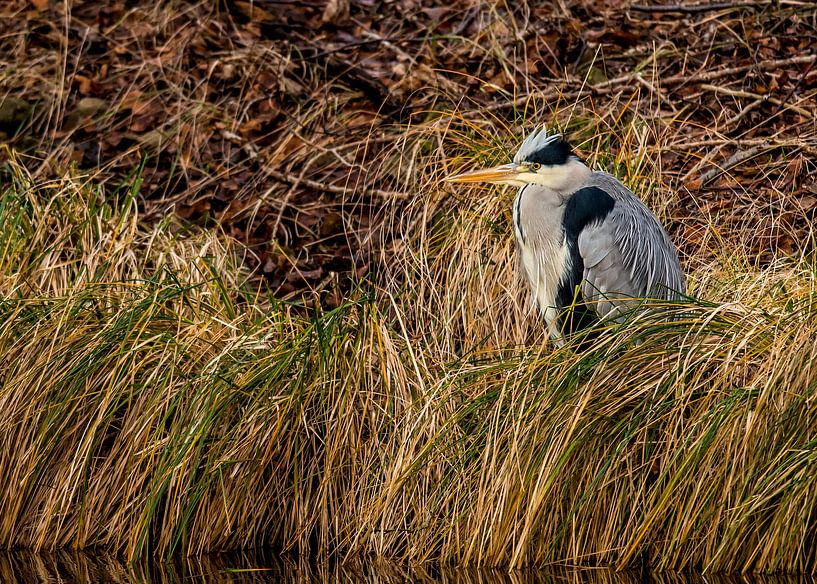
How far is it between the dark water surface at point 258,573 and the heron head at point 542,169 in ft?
4.72

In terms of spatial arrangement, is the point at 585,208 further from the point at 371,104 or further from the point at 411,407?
the point at 371,104

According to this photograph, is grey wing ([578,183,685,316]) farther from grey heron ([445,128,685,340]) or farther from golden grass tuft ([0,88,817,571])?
golden grass tuft ([0,88,817,571])

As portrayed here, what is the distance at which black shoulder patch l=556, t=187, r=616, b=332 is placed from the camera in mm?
4227

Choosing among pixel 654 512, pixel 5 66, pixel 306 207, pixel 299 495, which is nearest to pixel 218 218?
pixel 306 207

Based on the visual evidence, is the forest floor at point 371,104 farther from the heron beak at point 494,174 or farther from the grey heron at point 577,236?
the heron beak at point 494,174

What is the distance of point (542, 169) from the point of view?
4293mm

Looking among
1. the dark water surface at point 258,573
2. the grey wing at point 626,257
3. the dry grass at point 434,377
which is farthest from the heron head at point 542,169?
the dark water surface at point 258,573

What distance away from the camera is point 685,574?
3.46 meters

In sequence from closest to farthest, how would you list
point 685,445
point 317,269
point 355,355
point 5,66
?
point 685,445
point 355,355
point 317,269
point 5,66

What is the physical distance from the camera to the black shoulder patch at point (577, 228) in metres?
4.23

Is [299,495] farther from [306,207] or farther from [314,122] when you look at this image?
[314,122]

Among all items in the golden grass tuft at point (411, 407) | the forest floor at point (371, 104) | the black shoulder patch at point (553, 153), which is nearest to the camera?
the golden grass tuft at point (411, 407)

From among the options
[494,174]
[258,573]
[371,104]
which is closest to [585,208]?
[494,174]

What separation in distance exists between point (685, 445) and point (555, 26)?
3.73 meters
